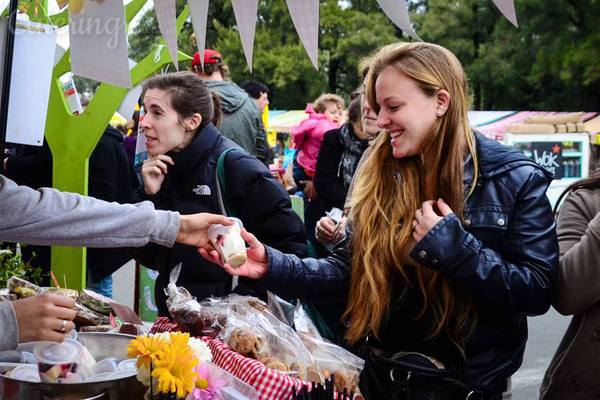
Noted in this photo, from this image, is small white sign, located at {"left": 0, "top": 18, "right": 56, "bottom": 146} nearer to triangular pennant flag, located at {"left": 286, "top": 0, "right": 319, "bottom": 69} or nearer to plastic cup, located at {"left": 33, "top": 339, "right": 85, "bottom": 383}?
plastic cup, located at {"left": 33, "top": 339, "right": 85, "bottom": 383}

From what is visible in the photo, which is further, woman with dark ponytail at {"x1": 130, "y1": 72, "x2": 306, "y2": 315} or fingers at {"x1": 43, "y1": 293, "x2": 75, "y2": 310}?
woman with dark ponytail at {"x1": 130, "y1": 72, "x2": 306, "y2": 315}

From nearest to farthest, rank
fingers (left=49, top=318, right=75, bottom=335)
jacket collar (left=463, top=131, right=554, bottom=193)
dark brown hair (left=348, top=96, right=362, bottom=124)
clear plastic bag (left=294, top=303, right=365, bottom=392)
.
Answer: fingers (left=49, top=318, right=75, bottom=335) → clear plastic bag (left=294, top=303, right=365, bottom=392) → jacket collar (left=463, top=131, right=554, bottom=193) → dark brown hair (left=348, top=96, right=362, bottom=124)

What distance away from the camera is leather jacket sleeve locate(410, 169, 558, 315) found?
2.02 metres

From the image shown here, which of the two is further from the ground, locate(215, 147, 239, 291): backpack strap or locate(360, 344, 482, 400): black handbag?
locate(215, 147, 239, 291): backpack strap

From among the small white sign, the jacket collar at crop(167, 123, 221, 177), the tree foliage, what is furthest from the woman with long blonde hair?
the tree foliage

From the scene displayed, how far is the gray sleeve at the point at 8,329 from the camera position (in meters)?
1.78

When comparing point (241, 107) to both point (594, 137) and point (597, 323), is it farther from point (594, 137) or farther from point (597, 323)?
point (594, 137)

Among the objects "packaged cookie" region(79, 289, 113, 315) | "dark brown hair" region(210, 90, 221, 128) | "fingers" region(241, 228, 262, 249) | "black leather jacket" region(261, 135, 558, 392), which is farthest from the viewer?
"dark brown hair" region(210, 90, 221, 128)

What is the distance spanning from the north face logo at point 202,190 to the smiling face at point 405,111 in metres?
1.14

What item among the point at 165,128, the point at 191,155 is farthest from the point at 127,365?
the point at 165,128

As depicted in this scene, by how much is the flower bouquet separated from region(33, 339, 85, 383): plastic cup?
0.42 feet

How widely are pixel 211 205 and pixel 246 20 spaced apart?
149 centimetres

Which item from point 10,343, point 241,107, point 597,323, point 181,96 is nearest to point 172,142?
point 181,96

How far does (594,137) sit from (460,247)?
11.8m
